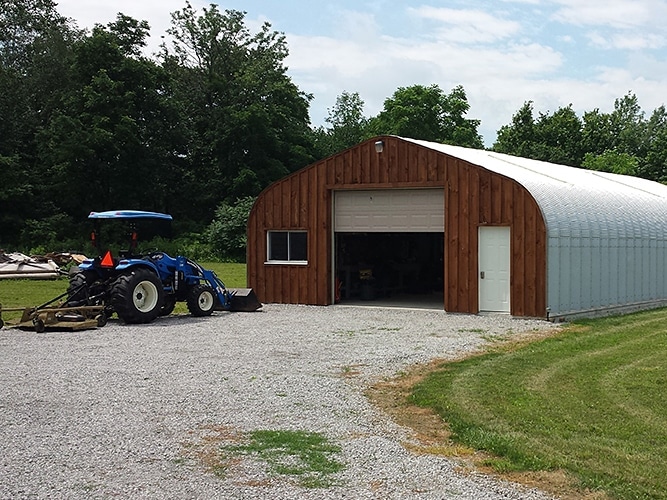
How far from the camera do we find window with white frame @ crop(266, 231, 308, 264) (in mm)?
22562

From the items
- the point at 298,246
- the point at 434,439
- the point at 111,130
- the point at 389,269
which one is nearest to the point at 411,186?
the point at 298,246

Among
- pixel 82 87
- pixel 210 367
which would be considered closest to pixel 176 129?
pixel 82 87

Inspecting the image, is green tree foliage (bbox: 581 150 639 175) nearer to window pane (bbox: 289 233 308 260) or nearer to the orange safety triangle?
window pane (bbox: 289 233 308 260)

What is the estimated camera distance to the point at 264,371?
1129cm

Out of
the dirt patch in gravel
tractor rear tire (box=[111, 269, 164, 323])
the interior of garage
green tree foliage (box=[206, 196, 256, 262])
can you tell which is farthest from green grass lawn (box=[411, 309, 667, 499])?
green tree foliage (box=[206, 196, 256, 262])

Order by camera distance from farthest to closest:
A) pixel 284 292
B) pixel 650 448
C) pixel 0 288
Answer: pixel 0 288, pixel 284 292, pixel 650 448

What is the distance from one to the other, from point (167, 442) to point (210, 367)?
4.11m

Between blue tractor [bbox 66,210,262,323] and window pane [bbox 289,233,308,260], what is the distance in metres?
4.19

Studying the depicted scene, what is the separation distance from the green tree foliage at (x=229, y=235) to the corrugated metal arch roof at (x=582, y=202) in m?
21.0

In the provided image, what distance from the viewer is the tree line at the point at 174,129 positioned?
144 feet

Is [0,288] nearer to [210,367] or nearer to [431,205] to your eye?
[431,205]

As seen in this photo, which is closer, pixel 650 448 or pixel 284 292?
pixel 650 448

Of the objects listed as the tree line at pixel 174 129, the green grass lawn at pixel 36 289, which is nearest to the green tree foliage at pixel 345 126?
the tree line at pixel 174 129

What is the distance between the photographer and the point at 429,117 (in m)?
60.1
